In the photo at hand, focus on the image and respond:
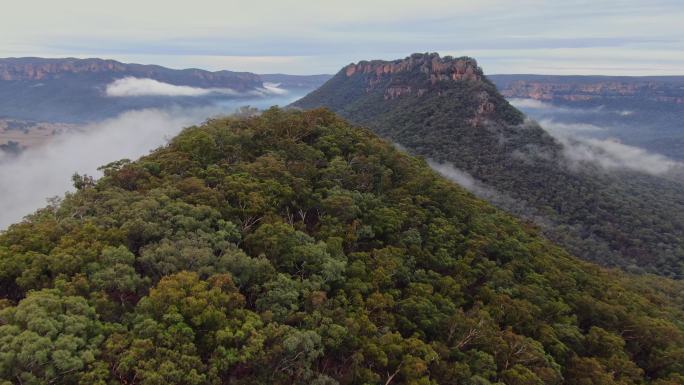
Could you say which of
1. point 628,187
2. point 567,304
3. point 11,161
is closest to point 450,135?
point 628,187

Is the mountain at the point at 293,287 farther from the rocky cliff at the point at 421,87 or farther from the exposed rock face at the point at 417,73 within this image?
the exposed rock face at the point at 417,73

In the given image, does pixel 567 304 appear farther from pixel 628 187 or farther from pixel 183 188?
pixel 628 187

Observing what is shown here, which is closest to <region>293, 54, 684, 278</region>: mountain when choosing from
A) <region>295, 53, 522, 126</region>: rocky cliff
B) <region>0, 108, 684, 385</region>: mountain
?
<region>295, 53, 522, 126</region>: rocky cliff

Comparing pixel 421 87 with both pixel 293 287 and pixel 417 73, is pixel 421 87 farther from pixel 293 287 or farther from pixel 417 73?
pixel 293 287

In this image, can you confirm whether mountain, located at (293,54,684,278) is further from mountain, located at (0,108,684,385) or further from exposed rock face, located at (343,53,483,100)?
mountain, located at (0,108,684,385)

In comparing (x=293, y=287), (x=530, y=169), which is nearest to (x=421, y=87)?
(x=530, y=169)
